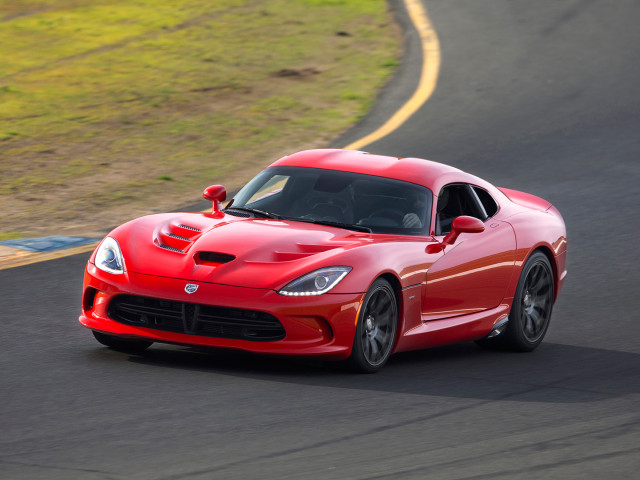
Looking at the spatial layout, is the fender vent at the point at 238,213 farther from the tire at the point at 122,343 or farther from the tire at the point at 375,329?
the tire at the point at 375,329

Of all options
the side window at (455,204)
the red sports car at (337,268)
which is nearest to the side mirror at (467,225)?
the red sports car at (337,268)

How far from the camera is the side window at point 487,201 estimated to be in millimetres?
9320

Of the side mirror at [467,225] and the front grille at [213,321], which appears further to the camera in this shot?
the side mirror at [467,225]

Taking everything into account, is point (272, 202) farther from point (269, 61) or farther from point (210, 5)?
point (210, 5)

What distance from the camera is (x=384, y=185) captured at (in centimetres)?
875

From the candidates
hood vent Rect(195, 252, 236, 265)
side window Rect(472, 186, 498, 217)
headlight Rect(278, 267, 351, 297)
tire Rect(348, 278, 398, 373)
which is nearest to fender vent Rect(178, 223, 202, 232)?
hood vent Rect(195, 252, 236, 265)

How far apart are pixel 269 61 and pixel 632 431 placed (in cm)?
1390

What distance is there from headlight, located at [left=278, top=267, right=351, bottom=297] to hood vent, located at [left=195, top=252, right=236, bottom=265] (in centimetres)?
41

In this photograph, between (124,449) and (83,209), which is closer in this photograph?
(124,449)

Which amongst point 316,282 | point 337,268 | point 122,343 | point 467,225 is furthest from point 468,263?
A: point 122,343

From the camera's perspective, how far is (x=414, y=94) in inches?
709

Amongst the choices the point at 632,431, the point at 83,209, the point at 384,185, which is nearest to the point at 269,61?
the point at 83,209

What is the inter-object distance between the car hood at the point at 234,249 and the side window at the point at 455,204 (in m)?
1.08

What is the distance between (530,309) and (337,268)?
7.91 ft
